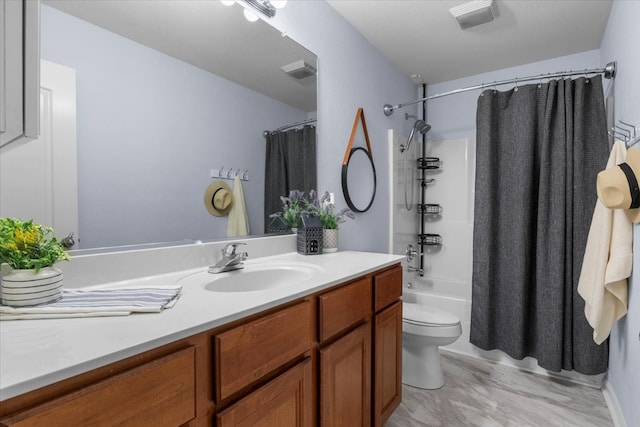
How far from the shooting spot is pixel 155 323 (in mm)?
704

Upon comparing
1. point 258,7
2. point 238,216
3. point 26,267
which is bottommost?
point 26,267

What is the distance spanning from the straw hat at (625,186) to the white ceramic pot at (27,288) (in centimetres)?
198

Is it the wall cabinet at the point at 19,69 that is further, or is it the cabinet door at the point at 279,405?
the cabinet door at the point at 279,405

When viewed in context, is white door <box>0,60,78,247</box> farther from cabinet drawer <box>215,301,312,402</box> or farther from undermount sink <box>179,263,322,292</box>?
cabinet drawer <box>215,301,312,402</box>

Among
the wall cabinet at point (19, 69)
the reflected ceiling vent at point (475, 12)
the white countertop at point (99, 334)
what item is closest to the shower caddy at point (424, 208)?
the reflected ceiling vent at point (475, 12)

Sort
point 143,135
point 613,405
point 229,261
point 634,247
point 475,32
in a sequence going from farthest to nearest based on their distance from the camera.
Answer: point 475,32
point 613,405
point 634,247
point 229,261
point 143,135

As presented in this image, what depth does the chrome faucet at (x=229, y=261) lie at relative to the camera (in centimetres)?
125

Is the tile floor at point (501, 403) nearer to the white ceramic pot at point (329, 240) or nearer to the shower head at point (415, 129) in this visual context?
the white ceramic pot at point (329, 240)

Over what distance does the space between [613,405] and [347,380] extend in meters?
1.70

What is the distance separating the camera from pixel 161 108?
1.22m

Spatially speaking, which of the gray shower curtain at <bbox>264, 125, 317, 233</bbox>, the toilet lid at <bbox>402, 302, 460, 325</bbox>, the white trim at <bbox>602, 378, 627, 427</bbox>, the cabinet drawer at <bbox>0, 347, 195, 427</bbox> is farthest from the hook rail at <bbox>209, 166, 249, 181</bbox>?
the white trim at <bbox>602, 378, 627, 427</bbox>

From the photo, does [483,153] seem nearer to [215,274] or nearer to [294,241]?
[294,241]

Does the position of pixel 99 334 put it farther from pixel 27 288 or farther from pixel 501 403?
pixel 501 403

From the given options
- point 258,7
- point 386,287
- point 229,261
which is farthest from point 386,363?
point 258,7
